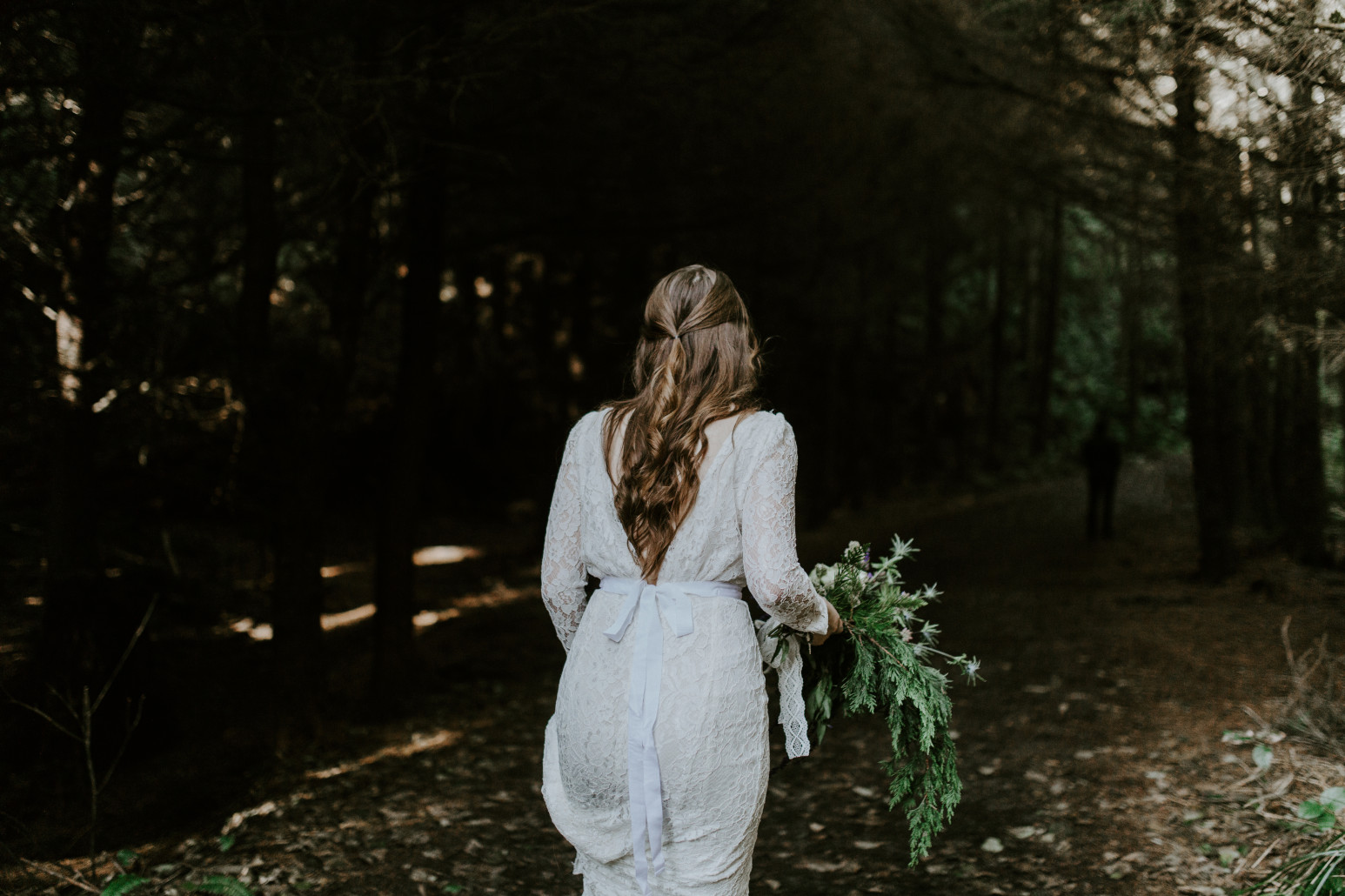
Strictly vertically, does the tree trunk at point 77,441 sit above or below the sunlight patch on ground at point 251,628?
above

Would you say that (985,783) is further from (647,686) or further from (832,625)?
(647,686)

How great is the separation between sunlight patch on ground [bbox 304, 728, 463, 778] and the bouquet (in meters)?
4.01

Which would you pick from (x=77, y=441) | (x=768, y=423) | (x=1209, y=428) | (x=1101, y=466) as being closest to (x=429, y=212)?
(x=77, y=441)

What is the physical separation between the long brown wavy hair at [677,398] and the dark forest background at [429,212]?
0.46 metres

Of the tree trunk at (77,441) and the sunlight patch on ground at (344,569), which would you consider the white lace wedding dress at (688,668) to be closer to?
the tree trunk at (77,441)

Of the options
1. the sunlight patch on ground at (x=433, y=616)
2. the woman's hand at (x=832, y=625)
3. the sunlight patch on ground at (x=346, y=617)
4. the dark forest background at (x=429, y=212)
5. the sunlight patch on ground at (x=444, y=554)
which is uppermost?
the dark forest background at (x=429, y=212)

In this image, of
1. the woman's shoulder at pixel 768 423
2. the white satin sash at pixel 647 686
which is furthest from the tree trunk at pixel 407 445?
the woman's shoulder at pixel 768 423

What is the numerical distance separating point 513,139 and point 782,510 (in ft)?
18.7

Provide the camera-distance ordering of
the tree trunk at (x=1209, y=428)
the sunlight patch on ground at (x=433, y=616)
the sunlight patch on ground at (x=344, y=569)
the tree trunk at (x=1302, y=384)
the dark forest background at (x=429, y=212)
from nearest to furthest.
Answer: the tree trunk at (x=1302, y=384)
the dark forest background at (x=429, y=212)
the tree trunk at (x=1209, y=428)
the sunlight patch on ground at (x=433, y=616)
the sunlight patch on ground at (x=344, y=569)

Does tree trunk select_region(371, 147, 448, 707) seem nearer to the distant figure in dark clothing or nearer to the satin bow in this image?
the satin bow

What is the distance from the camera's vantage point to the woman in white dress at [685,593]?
2.30m

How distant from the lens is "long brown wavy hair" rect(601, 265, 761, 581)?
7.55ft

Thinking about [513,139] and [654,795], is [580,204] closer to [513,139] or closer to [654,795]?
[513,139]

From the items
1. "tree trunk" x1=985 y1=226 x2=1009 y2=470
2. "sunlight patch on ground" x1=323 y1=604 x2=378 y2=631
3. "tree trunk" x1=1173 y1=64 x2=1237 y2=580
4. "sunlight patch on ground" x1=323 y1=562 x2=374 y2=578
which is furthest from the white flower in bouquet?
"tree trunk" x1=985 y1=226 x2=1009 y2=470
